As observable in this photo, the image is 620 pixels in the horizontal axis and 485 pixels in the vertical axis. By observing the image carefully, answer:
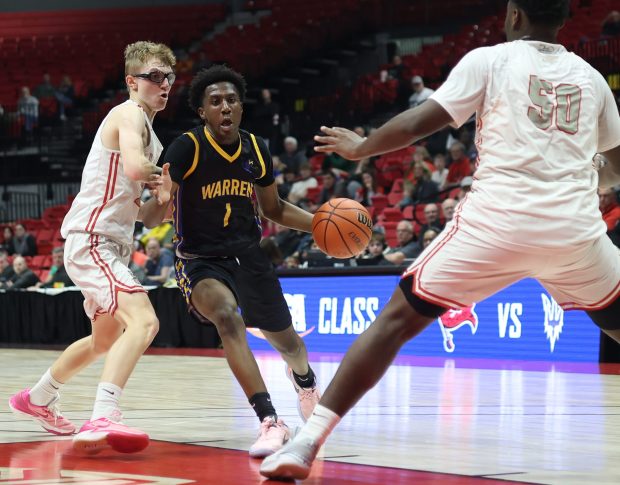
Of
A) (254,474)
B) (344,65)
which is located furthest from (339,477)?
(344,65)

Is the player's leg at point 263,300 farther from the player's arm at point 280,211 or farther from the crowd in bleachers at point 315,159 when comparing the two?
the crowd in bleachers at point 315,159

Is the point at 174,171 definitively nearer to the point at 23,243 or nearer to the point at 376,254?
the point at 376,254

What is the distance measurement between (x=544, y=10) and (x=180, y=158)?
76.7 inches

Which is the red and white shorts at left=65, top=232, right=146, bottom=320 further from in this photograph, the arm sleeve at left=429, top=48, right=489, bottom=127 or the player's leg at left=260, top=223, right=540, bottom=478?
the arm sleeve at left=429, top=48, right=489, bottom=127

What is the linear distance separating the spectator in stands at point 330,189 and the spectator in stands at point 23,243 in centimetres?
574

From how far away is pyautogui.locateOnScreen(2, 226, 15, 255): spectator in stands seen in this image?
18703 mm

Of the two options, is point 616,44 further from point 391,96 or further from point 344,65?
point 344,65

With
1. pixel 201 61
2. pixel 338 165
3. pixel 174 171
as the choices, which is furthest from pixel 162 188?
pixel 201 61

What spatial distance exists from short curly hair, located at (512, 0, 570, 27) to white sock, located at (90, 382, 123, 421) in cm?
230

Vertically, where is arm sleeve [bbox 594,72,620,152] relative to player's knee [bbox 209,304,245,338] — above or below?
above

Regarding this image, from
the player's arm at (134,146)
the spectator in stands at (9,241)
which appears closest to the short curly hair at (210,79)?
the player's arm at (134,146)

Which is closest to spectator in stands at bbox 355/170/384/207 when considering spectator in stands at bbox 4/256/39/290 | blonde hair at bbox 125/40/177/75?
spectator in stands at bbox 4/256/39/290

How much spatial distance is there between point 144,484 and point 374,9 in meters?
21.8

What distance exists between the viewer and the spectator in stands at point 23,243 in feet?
60.1
